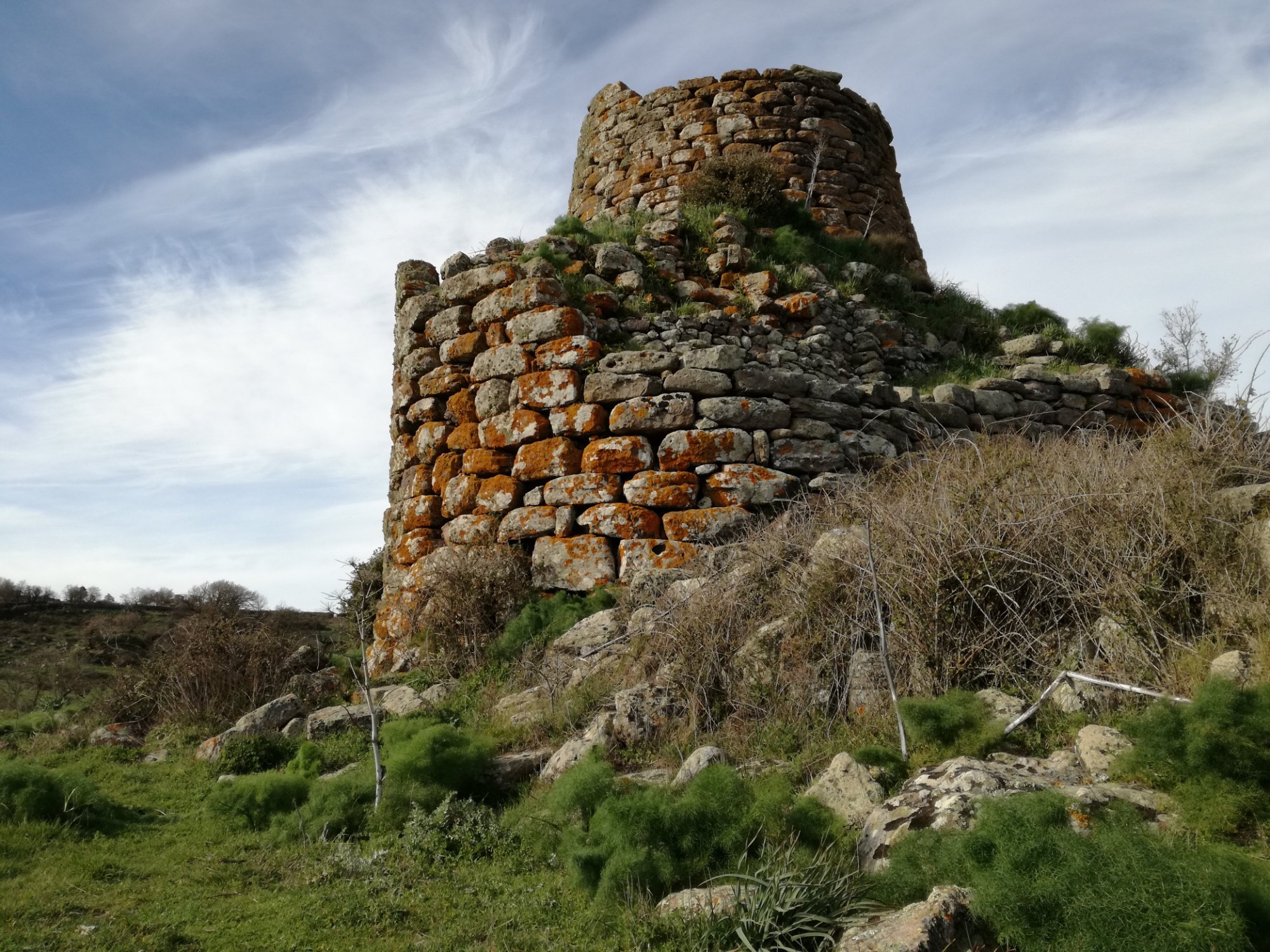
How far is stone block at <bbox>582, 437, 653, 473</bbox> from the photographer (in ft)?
22.0

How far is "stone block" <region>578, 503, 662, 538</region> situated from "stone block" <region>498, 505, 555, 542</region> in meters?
0.34

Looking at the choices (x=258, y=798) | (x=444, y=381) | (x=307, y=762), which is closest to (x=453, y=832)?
(x=258, y=798)

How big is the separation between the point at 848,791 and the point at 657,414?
12.4 feet

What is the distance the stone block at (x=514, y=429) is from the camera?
7121mm

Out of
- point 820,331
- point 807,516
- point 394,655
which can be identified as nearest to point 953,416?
point 820,331

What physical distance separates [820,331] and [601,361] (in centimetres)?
214

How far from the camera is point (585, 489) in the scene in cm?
677

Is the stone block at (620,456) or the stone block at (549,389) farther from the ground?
the stone block at (549,389)

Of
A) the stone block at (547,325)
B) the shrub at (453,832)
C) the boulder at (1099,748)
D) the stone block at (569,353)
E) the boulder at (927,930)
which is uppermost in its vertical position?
the stone block at (547,325)

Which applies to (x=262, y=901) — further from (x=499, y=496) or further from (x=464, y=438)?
(x=464, y=438)

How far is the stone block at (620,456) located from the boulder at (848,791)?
3.42 m

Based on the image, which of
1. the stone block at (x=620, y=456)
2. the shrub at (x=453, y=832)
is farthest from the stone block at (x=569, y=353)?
the shrub at (x=453, y=832)

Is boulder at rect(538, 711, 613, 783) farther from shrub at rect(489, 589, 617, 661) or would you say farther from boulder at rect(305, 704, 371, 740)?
boulder at rect(305, 704, 371, 740)

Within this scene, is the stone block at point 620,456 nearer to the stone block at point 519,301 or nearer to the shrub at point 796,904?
the stone block at point 519,301
